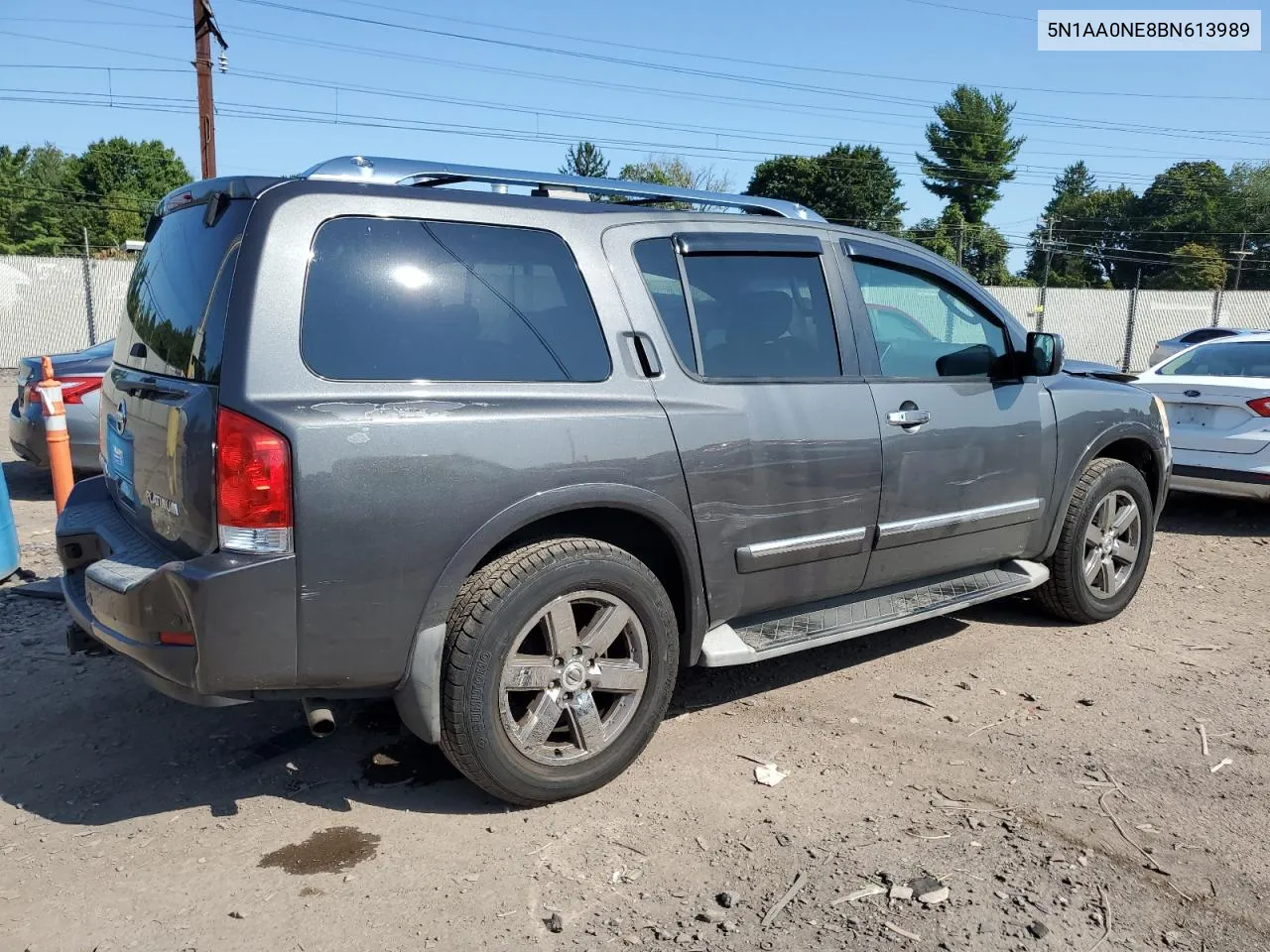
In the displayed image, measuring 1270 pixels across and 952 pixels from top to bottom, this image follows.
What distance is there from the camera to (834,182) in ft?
213

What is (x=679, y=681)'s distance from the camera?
172 inches

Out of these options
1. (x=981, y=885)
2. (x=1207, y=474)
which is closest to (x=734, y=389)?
(x=981, y=885)

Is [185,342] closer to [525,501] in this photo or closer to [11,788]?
[525,501]

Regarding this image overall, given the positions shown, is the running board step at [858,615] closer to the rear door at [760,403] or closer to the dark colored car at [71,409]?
the rear door at [760,403]

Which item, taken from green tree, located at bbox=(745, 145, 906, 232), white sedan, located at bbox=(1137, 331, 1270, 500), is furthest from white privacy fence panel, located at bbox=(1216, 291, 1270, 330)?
green tree, located at bbox=(745, 145, 906, 232)

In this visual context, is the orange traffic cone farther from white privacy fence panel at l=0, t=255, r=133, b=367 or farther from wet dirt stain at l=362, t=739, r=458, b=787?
white privacy fence panel at l=0, t=255, r=133, b=367

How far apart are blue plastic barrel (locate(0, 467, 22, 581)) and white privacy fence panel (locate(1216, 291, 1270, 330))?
3069cm

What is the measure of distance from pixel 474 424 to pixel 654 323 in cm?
87

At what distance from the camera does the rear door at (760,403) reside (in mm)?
3473

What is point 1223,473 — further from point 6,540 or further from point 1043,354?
point 6,540

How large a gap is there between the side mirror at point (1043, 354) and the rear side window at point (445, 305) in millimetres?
2272

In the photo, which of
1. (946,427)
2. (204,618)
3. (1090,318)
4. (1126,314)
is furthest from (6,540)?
(1126,314)

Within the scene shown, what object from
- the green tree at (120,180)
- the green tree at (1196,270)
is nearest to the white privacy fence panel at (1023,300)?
the green tree at (1196,270)

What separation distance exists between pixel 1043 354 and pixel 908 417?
0.96 m
